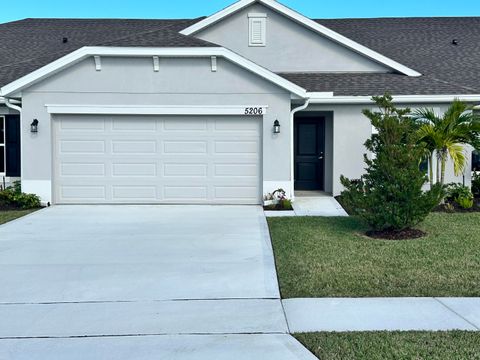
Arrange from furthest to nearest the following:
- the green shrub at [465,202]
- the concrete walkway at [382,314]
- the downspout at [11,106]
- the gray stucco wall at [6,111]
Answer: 1. the gray stucco wall at [6,111]
2. the downspout at [11,106]
3. the green shrub at [465,202]
4. the concrete walkway at [382,314]

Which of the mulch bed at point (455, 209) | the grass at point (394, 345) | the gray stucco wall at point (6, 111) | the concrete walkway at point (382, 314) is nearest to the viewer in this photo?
the grass at point (394, 345)

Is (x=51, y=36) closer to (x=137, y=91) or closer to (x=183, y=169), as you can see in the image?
(x=137, y=91)

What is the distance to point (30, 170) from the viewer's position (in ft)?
39.1

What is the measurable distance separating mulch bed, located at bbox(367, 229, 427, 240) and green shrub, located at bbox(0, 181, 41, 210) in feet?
26.7

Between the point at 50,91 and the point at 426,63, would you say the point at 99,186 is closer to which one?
the point at 50,91

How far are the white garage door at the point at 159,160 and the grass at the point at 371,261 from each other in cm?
296

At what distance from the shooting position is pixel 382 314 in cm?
470

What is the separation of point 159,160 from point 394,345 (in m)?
9.10

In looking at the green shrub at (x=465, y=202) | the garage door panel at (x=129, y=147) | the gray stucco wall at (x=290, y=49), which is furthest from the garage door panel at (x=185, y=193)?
the green shrub at (x=465, y=202)

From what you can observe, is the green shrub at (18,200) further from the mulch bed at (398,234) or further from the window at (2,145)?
the mulch bed at (398,234)

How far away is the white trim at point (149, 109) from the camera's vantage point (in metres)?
11.9

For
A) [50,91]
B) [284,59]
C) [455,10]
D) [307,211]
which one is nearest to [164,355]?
[307,211]

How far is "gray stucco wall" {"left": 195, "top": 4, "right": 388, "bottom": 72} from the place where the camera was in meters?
14.6

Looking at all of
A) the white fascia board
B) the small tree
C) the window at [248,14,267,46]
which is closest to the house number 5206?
the white fascia board
